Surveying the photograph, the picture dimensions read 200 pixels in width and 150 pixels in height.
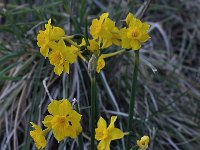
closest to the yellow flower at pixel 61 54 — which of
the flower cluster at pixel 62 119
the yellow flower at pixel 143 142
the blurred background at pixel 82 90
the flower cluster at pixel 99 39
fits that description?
the flower cluster at pixel 99 39

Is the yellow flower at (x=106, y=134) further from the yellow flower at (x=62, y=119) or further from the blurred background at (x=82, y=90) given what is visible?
the blurred background at (x=82, y=90)

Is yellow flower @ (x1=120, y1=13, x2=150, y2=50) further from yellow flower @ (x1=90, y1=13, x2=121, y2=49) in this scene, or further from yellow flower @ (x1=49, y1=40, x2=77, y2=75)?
yellow flower @ (x1=49, y1=40, x2=77, y2=75)

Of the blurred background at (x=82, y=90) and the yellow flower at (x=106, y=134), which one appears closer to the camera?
the yellow flower at (x=106, y=134)

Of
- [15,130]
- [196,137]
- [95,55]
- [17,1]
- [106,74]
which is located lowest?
[196,137]

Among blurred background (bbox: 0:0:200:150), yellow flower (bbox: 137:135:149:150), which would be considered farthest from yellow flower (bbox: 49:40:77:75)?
blurred background (bbox: 0:0:200:150)

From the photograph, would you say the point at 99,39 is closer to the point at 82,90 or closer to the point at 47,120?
the point at 47,120

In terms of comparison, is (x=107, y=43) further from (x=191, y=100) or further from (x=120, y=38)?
(x=191, y=100)

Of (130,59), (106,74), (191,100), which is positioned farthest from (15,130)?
(191,100)

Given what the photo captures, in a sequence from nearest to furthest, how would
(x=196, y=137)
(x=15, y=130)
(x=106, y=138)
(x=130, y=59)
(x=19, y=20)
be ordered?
(x=106, y=138), (x=15, y=130), (x=196, y=137), (x=130, y=59), (x=19, y=20)
